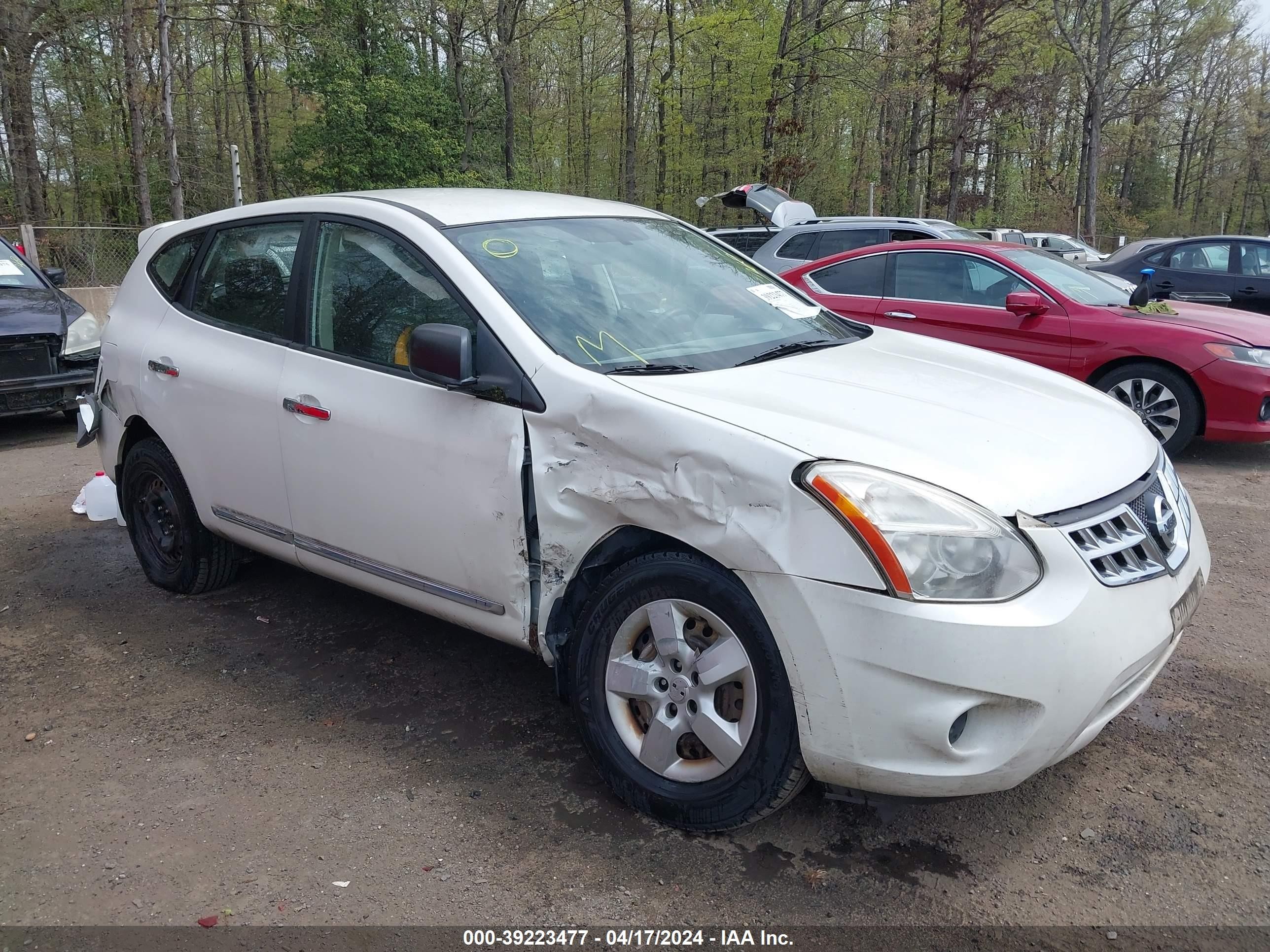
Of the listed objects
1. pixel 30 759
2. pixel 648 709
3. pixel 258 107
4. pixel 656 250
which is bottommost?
pixel 30 759

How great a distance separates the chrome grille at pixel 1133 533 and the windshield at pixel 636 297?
1143 mm

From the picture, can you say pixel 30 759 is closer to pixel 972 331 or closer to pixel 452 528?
pixel 452 528

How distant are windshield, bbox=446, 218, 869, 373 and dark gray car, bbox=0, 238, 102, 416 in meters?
5.91

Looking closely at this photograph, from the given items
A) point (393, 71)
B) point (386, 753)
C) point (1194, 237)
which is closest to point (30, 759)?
point (386, 753)

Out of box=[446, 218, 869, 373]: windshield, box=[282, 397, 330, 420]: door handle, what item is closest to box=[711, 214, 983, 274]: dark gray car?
box=[446, 218, 869, 373]: windshield

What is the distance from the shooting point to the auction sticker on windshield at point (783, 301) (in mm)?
3760

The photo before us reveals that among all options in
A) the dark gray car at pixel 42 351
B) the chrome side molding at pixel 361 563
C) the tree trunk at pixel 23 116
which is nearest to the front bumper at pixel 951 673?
the chrome side molding at pixel 361 563

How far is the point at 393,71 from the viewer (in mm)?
26062

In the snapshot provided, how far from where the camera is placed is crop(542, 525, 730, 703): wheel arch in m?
2.67

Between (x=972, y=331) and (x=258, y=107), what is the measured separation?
30.7 m

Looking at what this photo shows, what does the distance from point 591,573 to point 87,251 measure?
1698cm

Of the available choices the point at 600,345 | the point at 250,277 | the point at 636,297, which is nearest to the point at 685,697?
the point at 600,345

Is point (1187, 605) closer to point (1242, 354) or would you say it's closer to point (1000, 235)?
point (1242, 354)

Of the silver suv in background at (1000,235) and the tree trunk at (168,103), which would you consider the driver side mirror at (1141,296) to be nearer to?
the silver suv in background at (1000,235)
